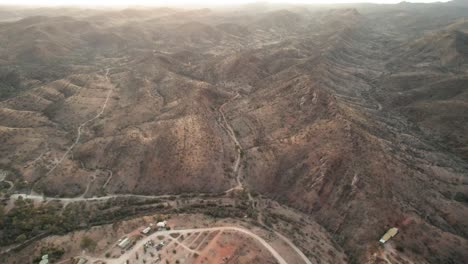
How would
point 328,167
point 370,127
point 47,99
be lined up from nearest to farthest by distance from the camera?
point 328,167 → point 370,127 → point 47,99

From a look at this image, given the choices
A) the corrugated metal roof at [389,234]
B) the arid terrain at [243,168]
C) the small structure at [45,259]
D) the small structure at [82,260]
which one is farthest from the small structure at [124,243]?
the corrugated metal roof at [389,234]

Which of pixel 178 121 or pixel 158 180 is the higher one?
pixel 178 121

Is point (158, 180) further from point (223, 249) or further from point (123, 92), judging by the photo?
point (123, 92)

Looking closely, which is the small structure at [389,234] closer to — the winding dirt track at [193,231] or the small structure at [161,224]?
the winding dirt track at [193,231]

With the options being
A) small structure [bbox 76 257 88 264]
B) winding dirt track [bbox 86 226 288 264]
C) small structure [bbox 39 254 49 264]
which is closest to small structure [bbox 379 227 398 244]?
winding dirt track [bbox 86 226 288 264]

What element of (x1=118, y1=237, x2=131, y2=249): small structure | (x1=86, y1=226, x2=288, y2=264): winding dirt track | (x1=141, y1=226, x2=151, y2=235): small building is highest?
(x1=118, y1=237, x2=131, y2=249): small structure

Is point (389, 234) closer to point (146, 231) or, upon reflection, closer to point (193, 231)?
point (193, 231)

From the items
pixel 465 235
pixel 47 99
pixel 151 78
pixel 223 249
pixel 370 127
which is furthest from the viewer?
pixel 151 78

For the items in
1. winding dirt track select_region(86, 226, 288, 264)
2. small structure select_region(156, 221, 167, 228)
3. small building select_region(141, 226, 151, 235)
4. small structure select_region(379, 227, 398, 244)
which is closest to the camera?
winding dirt track select_region(86, 226, 288, 264)

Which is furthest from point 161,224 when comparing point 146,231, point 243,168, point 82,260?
point 243,168

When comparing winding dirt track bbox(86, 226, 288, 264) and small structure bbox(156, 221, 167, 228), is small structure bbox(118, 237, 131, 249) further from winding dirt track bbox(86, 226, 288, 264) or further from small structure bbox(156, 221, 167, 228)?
small structure bbox(156, 221, 167, 228)

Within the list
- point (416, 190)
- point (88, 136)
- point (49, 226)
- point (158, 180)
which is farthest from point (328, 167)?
point (88, 136)
